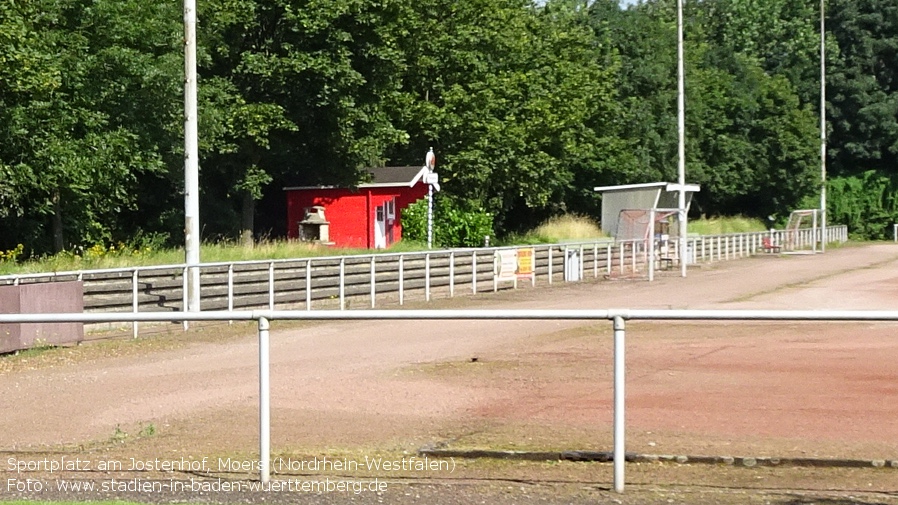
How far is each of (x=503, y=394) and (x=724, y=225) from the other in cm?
6343

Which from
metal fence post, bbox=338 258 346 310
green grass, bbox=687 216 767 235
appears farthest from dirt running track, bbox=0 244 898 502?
green grass, bbox=687 216 767 235

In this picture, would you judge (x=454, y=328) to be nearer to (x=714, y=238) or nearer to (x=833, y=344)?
(x=833, y=344)

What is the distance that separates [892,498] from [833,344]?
158 centimetres

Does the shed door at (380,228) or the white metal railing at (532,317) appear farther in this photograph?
the shed door at (380,228)

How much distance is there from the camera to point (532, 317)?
799 cm

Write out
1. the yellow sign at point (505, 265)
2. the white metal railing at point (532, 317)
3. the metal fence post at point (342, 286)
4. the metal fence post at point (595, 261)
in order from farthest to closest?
the metal fence post at point (595, 261) < the yellow sign at point (505, 265) < the metal fence post at point (342, 286) < the white metal railing at point (532, 317)

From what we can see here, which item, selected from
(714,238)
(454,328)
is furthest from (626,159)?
(454,328)

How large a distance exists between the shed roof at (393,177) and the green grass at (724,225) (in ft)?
61.5

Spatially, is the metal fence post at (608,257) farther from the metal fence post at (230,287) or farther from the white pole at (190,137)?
the white pole at (190,137)

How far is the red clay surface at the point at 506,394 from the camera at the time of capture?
8.59 metres

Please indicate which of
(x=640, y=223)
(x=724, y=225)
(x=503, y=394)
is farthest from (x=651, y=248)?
(x=724, y=225)

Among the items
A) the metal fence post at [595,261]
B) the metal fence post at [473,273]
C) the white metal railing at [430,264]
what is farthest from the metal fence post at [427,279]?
the metal fence post at [595,261]

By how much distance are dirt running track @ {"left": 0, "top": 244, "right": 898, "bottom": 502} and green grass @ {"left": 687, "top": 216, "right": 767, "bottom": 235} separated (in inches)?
2096

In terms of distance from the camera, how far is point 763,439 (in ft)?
28.4
